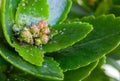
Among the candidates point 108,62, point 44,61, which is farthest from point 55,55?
point 108,62

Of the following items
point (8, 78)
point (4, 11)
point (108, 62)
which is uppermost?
point (4, 11)

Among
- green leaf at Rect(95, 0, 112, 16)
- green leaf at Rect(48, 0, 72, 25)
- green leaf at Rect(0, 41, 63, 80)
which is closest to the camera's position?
green leaf at Rect(0, 41, 63, 80)

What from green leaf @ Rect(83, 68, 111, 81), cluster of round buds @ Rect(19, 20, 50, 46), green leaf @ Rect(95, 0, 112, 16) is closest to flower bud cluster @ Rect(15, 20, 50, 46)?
cluster of round buds @ Rect(19, 20, 50, 46)

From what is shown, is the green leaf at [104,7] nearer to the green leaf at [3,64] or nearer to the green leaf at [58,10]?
the green leaf at [58,10]

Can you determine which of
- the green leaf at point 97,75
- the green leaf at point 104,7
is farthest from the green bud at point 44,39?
the green leaf at point 104,7

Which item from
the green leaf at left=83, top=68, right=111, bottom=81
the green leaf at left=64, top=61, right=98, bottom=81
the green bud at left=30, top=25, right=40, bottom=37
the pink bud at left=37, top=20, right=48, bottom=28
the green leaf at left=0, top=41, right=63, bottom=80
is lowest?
the green leaf at left=83, top=68, right=111, bottom=81

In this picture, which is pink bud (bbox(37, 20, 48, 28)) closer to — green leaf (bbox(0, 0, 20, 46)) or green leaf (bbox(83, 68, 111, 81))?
green leaf (bbox(0, 0, 20, 46))

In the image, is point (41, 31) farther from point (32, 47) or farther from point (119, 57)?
point (119, 57)
